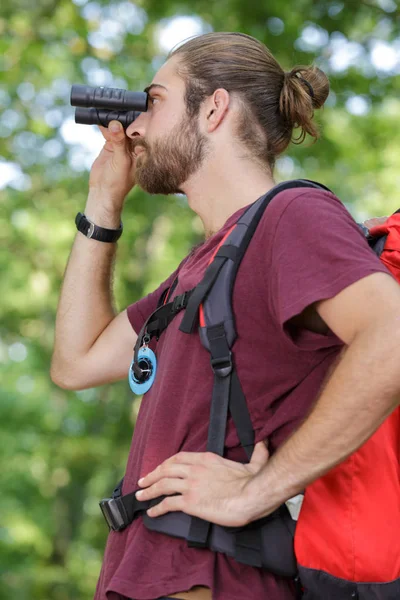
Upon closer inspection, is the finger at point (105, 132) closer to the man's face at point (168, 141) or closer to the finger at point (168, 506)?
the man's face at point (168, 141)

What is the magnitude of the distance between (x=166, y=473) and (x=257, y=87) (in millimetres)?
1426

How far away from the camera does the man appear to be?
180cm

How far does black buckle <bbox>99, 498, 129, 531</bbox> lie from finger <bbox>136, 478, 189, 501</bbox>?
9 cm

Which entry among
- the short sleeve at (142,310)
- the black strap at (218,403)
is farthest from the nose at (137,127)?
the black strap at (218,403)

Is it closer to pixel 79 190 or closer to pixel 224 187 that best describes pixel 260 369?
pixel 224 187

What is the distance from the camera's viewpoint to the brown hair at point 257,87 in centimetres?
274

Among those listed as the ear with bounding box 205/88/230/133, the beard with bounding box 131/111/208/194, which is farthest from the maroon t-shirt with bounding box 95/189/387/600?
the ear with bounding box 205/88/230/133

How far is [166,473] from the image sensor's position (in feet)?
6.66

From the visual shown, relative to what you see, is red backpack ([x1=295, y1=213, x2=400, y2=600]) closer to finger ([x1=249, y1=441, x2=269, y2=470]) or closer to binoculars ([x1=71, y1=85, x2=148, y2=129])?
finger ([x1=249, y1=441, x2=269, y2=470])

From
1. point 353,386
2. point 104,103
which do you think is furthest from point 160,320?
point 104,103

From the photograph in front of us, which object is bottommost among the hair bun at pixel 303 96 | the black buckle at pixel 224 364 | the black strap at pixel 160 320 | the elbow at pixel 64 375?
the elbow at pixel 64 375

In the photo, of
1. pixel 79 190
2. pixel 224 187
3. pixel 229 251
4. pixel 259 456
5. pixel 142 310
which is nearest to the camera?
pixel 259 456

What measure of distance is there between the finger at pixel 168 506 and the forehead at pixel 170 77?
1.44m

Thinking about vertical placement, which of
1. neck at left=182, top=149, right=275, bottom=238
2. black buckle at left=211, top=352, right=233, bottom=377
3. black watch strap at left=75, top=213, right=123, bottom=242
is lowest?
black buckle at left=211, top=352, right=233, bottom=377
